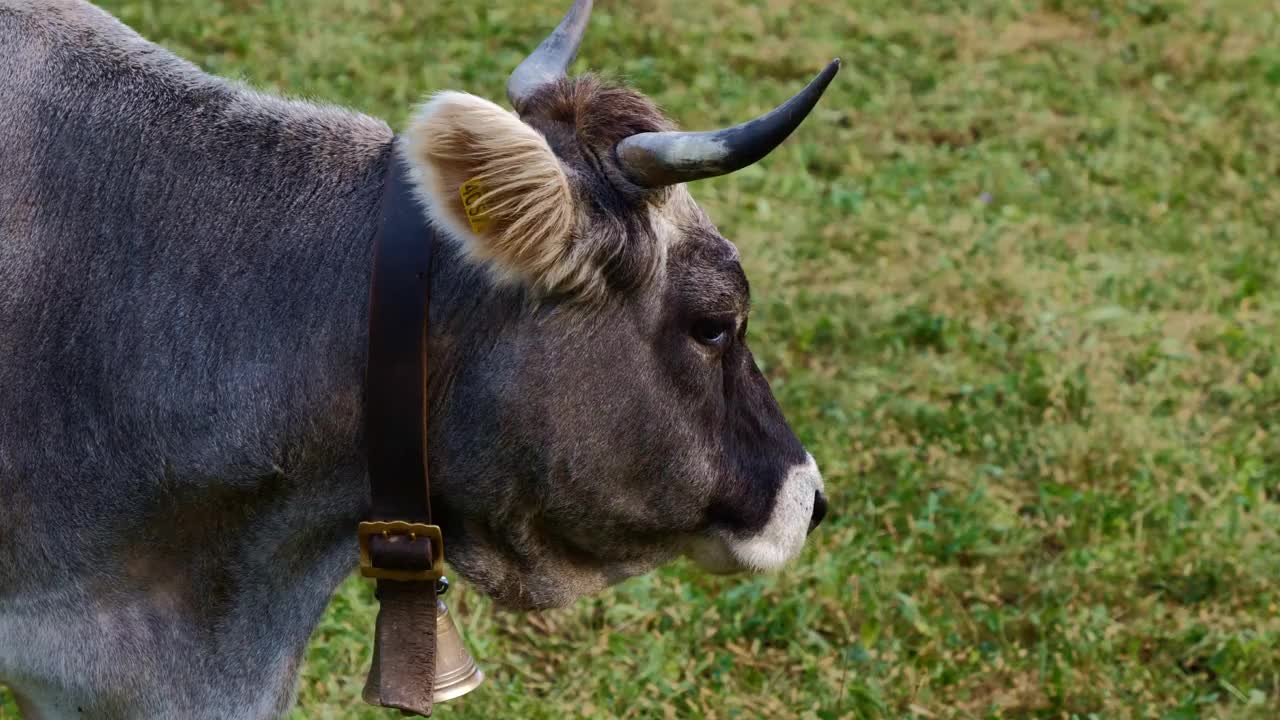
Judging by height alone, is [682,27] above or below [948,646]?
above

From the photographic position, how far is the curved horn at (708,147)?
2.57 meters

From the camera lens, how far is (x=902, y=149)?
8.05 m

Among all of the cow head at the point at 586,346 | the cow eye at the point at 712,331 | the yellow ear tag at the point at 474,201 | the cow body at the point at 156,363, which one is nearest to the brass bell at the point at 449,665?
the cow head at the point at 586,346

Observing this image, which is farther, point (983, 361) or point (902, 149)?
point (902, 149)

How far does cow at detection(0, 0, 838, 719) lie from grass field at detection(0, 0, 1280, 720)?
0.53 meters

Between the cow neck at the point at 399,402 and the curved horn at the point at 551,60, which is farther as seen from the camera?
the curved horn at the point at 551,60

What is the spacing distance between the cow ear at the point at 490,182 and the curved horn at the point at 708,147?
0.66 feet

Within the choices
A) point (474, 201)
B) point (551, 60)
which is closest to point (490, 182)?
point (474, 201)

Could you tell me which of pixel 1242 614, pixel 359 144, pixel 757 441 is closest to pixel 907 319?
pixel 1242 614

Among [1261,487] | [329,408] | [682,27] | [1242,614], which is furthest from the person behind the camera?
[682,27]

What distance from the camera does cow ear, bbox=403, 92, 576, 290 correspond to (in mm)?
2439

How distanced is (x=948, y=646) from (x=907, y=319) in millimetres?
2093

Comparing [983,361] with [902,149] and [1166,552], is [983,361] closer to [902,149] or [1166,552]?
[1166,552]

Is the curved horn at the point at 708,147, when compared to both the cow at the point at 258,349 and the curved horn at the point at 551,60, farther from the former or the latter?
the curved horn at the point at 551,60
